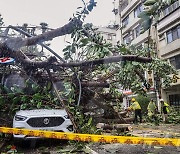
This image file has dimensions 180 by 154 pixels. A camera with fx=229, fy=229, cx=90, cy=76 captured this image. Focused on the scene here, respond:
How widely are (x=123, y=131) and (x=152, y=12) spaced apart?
6.32 m

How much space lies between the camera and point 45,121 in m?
5.64

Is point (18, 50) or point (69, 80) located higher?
A: point (18, 50)

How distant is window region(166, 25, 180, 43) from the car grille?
→ 1750cm

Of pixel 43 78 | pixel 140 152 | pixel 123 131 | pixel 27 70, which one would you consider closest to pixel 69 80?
pixel 43 78

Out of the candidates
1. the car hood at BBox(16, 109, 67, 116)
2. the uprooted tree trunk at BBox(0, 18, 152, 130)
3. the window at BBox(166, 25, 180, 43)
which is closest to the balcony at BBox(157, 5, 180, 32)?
the window at BBox(166, 25, 180, 43)

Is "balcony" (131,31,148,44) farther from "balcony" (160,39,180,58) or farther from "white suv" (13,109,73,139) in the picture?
"white suv" (13,109,73,139)

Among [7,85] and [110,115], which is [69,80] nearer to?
[7,85]

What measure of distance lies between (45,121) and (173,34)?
18.4 meters

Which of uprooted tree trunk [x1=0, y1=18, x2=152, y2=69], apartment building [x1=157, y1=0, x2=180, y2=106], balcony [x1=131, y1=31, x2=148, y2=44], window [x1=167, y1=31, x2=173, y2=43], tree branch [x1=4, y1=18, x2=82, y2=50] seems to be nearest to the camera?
tree branch [x1=4, y1=18, x2=82, y2=50]

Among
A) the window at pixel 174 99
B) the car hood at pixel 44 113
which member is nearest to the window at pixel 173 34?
the window at pixel 174 99

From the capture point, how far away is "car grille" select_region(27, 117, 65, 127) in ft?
18.3

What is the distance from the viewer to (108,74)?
9.56 meters

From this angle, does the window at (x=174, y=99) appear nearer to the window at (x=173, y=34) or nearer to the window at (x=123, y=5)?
the window at (x=173, y=34)

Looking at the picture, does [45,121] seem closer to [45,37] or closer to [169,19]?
[45,37]
